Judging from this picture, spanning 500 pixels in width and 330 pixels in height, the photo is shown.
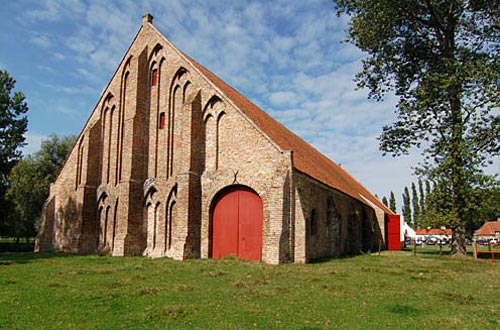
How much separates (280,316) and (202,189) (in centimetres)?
1353

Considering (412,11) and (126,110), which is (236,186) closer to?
(126,110)

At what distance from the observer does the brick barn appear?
63.2 ft

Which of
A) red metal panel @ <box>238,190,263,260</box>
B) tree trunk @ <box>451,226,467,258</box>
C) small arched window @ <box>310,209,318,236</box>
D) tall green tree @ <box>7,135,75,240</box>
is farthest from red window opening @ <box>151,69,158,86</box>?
tall green tree @ <box>7,135,75,240</box>

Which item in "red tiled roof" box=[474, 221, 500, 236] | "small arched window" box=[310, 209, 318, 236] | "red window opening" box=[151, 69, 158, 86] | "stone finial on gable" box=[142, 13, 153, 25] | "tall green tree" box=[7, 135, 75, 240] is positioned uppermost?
"stone finial on gable" box=[142, 13, 153, 25]

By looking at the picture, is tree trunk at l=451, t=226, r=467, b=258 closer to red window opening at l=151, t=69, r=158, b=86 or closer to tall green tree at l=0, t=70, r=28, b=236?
red window opening at l=151, t=69, r=158, b=86

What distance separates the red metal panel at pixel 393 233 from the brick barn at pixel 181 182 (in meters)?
8.41

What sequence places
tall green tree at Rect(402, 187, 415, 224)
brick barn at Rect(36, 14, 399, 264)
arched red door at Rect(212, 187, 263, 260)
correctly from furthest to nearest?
tall green tree at Rect(402, 187, 415, 224), arched red door at Rect(212, 187, 263, 260), brick barn at Rect(36, 14, 399, 264)

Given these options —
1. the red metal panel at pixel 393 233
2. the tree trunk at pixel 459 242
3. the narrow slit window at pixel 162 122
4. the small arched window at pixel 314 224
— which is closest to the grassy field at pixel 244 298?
the small arched window at pixel 314 224

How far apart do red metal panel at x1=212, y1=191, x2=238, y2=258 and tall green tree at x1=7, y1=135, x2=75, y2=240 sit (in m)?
27.7

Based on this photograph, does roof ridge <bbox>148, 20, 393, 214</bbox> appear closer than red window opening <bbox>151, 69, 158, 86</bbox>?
Yes

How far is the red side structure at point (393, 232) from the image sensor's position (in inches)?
1384

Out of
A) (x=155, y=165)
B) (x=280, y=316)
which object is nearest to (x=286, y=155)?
(x=155, y=165)

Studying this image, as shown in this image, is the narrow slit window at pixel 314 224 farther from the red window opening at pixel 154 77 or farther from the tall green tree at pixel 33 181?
the tall green tree at pixel 33 181

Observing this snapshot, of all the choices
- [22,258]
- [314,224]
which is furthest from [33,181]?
[314,224]
